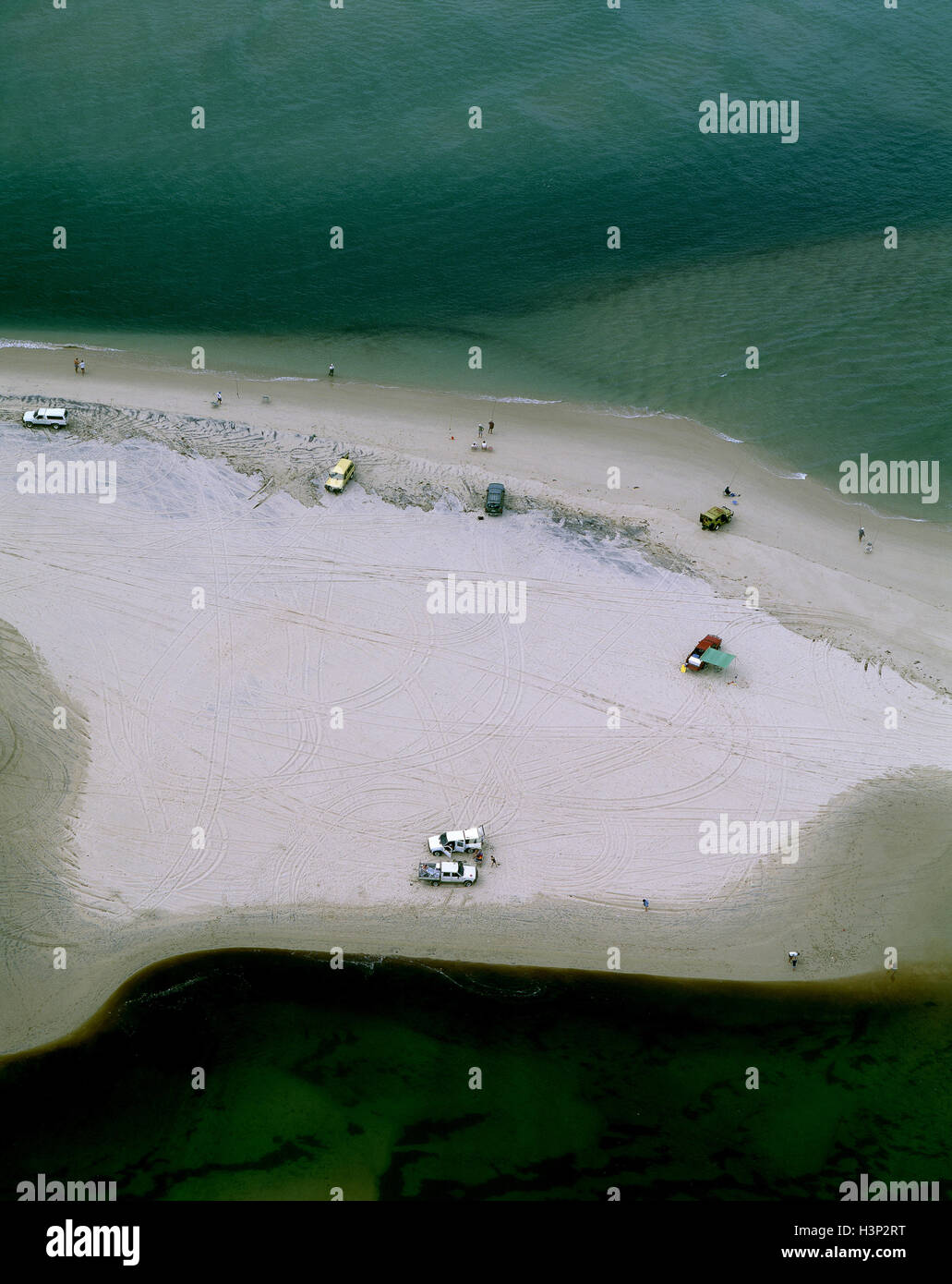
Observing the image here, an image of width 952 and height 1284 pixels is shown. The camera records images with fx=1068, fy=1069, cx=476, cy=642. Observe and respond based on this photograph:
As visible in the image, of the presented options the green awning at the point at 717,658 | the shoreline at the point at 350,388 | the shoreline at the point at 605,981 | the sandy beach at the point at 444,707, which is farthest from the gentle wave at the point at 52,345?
the green awning at the point at 717,658

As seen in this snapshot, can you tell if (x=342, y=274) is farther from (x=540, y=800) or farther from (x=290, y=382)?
(x=540, y=800)

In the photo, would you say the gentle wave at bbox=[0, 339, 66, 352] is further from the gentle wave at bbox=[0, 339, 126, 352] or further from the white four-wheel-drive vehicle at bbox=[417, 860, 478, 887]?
the white four-wheel-drive vehicle at bbox=[417, 860, 478, 887]

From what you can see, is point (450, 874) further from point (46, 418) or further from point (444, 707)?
point (46, 418)

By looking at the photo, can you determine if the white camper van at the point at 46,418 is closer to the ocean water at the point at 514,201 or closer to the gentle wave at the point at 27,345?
the gentle wave at the point at 27,345

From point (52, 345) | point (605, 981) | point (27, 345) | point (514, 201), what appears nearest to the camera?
point (605, 981)

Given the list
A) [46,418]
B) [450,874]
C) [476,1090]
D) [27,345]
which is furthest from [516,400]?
[476,1090]

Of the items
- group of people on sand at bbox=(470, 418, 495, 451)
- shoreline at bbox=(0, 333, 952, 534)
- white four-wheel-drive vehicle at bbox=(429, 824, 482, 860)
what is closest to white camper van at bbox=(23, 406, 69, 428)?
shoreline at bbox=(0, 333, 952, 534)
